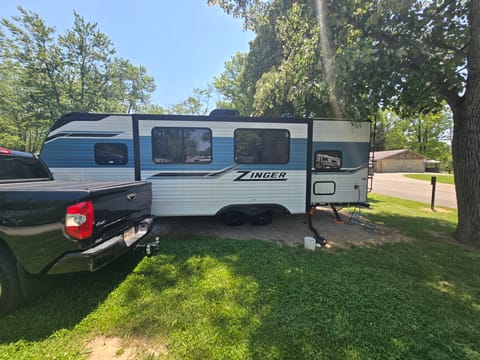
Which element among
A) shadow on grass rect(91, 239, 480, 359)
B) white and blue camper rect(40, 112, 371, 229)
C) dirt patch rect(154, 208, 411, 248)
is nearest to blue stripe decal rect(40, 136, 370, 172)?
white and blue camper rect(40, 112, 371, 229)

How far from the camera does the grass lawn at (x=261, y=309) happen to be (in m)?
2.09

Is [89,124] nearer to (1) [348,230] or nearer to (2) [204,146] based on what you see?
(2) [204,146]

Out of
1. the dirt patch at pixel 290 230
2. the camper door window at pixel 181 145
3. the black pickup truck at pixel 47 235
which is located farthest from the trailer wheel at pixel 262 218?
the black pickup truck at pixel 47 235

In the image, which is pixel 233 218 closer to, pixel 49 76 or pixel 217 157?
pixel 217 157

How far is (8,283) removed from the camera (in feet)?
7.89

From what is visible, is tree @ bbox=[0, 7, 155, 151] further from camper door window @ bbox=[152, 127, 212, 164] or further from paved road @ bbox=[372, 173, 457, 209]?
paved road @ bbox=[372, 173, 457, 209]

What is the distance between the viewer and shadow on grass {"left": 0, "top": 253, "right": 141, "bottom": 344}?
7.38 ft

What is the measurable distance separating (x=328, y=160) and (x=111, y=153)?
5.39m

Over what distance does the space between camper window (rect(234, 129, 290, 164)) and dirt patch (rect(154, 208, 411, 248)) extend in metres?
1.84

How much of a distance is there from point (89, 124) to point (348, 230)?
6.99 meters

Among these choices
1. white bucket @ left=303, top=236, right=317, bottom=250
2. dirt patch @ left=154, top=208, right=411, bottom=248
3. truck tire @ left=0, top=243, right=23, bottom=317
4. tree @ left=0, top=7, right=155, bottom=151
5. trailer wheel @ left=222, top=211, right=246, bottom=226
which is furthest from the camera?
tree @ left=0, top=7, right=155, bottom=151

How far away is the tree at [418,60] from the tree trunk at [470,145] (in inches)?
0.6

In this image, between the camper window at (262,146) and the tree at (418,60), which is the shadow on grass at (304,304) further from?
the tree at (418,60)

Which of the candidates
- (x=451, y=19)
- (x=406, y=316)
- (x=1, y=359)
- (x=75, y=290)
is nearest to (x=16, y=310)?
(x=75, y=290)
